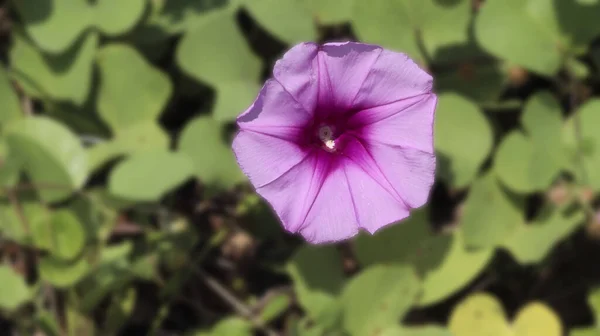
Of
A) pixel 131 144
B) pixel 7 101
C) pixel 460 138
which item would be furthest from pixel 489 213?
pixel 7 101

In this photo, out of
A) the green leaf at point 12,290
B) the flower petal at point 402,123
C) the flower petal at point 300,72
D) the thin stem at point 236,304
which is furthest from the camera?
the thin stem at point 236,304

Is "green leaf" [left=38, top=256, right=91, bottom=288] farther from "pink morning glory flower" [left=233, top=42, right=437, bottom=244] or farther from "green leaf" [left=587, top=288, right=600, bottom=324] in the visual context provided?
"green leaf" [left=587, top=288, right=600, bottom=324]

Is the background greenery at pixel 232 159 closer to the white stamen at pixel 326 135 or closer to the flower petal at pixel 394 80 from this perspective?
the white stamen at pixel 326 135

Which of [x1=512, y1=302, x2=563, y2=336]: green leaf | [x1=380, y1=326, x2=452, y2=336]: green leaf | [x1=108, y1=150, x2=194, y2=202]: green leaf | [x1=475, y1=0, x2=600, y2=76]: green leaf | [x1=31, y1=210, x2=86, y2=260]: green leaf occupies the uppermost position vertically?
[x1=475, y1=0, x2=600, y2=76]: green leaf

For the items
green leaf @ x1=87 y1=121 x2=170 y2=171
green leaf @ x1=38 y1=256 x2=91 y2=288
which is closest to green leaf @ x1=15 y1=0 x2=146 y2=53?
green leaf @ x1=87 y1=121 x2=170 y2=171

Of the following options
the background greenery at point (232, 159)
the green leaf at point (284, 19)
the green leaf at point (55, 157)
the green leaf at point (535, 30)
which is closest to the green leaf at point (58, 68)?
the background greenery at point (232, 159)
